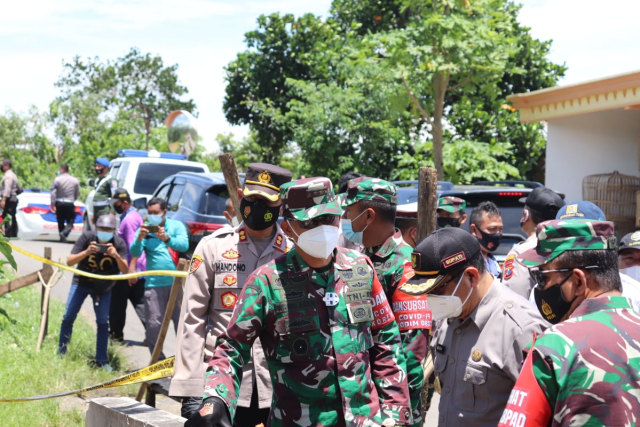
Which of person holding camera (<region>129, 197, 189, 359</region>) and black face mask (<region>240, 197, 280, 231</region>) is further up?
black face mask (<region>240, 197, 280, 231</region>)

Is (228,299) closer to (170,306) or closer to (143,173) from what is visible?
(170,306)

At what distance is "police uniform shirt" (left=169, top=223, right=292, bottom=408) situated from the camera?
420 cm

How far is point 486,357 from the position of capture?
124 inches

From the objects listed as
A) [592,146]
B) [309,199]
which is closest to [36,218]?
[592,146]

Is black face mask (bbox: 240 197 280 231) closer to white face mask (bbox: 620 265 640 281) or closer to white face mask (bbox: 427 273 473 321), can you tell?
white face mask (bbox: 427 273 473 321)

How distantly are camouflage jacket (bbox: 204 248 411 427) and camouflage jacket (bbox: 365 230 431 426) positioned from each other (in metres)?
0.41

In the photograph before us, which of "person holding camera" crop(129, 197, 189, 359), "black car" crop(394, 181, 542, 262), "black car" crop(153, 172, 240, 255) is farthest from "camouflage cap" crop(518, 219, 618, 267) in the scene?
"black car" crop(153, 172, 240, 255)

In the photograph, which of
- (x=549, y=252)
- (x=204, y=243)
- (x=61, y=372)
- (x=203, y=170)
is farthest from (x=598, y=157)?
(x=549, y=252)

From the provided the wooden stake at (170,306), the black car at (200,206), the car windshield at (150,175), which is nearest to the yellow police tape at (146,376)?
the wooden stake at (170,306)

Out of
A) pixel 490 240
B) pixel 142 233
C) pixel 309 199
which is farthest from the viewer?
pixel 142 233

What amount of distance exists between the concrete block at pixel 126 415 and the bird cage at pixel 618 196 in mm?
9912

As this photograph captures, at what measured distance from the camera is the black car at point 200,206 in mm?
10820

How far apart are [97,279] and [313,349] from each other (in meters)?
5.88

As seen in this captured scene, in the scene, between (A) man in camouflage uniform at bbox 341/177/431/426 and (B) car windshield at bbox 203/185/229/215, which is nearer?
(A) man in camouflage uniform at bbox 341/177/431/426
